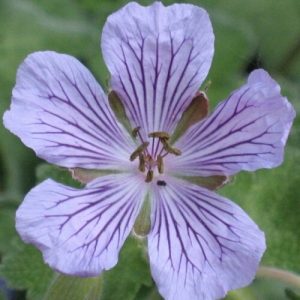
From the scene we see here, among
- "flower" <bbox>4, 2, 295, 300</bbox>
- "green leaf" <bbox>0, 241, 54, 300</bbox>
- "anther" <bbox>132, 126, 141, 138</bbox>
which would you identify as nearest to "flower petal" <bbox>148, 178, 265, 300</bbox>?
"flower" <bbox>4, 2, 295, 300</bbox>

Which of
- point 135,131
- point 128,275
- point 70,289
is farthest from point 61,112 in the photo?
point 128,275

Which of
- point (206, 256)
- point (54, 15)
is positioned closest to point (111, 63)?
point (206, 256)

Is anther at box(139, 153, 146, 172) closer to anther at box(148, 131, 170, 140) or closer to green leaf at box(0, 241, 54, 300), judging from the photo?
anther at box(148, 131, 170, 140)

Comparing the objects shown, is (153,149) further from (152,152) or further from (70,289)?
(70,289)

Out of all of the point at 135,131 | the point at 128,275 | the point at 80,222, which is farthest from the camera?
the point at 128,275

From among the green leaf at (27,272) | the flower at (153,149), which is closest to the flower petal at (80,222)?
the flower at (153,149)

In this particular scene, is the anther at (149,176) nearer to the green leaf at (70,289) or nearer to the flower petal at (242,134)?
the flower petal at (242,134)

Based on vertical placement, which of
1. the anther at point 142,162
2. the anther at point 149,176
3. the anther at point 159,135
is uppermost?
the anther at point 159,135
